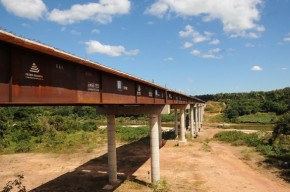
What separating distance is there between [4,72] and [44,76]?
5.42 feet

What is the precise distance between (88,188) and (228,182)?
11.5 meters

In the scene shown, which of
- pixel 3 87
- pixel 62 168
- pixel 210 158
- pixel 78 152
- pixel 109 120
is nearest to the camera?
pixel 3 87

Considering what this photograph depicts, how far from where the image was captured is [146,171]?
97.9 ft

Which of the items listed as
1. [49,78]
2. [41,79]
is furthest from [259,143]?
[41,79]

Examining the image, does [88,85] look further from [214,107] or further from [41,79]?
[214,107]

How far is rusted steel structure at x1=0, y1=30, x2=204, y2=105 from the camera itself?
8.69 metres

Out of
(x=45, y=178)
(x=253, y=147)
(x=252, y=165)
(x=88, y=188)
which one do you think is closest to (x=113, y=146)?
(x=88, y=188)

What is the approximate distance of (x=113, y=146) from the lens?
2616cm

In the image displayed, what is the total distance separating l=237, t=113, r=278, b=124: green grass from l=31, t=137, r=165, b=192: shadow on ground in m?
68.5

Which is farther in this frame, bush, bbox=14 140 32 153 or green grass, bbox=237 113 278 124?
green grass, bbox=237 113 278 124

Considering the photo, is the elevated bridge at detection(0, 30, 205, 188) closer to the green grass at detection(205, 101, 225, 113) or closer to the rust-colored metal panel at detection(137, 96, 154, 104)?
the rust-colored metal panel at detection(137, 96, 154, 104)

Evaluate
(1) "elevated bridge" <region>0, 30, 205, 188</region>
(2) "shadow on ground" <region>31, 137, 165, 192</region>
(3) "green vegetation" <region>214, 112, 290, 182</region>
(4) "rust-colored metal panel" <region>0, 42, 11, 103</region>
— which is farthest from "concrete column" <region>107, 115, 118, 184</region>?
(4) "rust-colored metal panel" <region>0, 42, 11, 103</region>

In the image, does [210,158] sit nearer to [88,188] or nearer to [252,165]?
[252,165]

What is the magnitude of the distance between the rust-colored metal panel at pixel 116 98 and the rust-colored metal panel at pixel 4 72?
650cm
